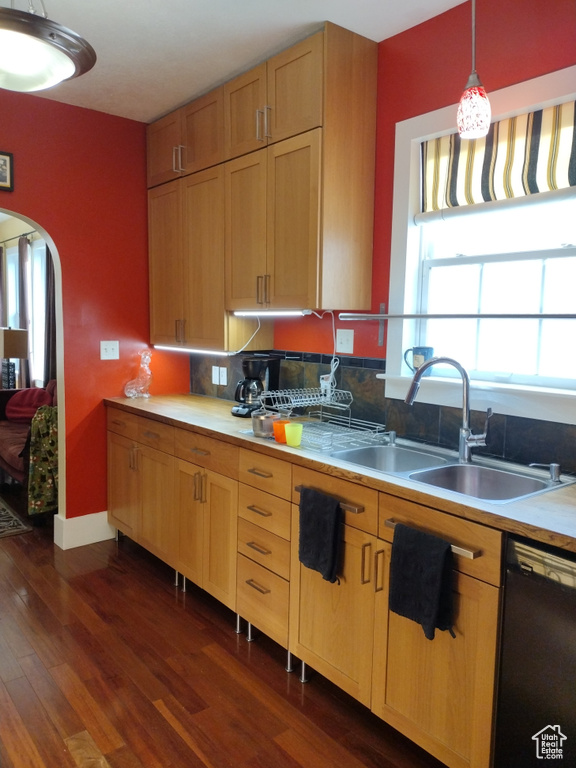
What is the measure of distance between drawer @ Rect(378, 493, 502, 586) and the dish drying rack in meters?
0.51

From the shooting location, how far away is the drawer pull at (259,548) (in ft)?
7.68

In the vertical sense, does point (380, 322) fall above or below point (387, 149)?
below

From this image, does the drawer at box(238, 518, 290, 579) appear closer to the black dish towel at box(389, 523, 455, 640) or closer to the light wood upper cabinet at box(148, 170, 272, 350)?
the black dish towel at box(389, 523, 455, 640)

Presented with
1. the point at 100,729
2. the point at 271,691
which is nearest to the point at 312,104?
the point at 271,691

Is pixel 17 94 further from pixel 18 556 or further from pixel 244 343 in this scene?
pixel 18 556

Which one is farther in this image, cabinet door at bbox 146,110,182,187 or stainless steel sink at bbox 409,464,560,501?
cabinet door at bbox 146,110,182,187

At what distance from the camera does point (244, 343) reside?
10.5 feet

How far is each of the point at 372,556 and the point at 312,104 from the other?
186 cm

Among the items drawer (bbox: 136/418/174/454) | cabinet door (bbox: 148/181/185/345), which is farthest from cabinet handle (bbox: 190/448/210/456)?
cabinet door (bbox: 148/181/185/345)

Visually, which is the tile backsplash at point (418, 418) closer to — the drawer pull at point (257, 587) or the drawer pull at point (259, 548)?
the drawer pull at point (259, 548)

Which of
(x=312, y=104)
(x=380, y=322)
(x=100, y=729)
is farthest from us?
(x=380, y=322)

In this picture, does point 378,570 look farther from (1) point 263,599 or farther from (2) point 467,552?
(1) point 263,599

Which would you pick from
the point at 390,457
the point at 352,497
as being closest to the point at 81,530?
the point at 390,457

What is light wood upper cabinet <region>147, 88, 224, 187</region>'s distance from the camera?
3.07 metres
